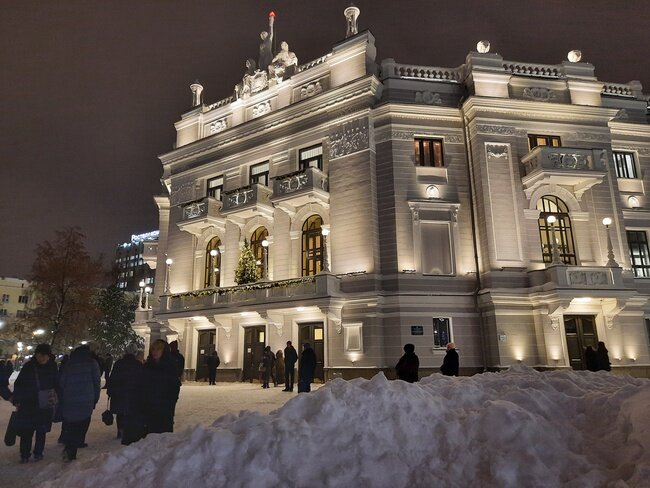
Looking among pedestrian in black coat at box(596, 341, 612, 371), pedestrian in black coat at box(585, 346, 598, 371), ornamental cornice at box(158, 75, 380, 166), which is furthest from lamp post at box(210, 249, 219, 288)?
pedestrian in black coat at box(596, 341, 612, 371)

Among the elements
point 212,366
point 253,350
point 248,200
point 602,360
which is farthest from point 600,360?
point 248,200

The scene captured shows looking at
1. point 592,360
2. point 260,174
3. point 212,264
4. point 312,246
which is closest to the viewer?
point 592,360

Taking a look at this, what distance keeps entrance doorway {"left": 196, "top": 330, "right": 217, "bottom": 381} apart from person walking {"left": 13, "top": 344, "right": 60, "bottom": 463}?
58.1 ft

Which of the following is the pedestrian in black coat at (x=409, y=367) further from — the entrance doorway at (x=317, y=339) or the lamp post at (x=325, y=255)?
the entrance doorway at (x=317, y=339)

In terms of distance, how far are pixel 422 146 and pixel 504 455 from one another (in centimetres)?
1986

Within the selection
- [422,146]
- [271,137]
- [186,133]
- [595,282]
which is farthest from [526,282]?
[186,133]

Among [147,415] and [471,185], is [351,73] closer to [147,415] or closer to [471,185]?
[471,185]

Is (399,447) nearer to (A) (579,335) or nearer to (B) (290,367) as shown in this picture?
(B) (290,367)

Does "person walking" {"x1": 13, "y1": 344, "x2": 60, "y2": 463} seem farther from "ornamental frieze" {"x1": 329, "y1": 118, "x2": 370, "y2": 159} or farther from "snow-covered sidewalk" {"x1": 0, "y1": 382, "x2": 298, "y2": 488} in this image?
"ornamental frieze" {"x1": 329, "y1": 118, "x2": 370, "y2": 159}

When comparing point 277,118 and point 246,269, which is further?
point 277,118

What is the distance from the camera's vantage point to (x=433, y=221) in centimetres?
2222

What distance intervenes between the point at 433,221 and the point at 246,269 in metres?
10.4

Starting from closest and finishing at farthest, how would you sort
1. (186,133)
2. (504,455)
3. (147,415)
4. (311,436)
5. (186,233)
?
1. (504,455)
2. (311,436)
3. (147,415)
4. (186,233)
5. (186,133)

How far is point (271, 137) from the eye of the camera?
27.0 metres
